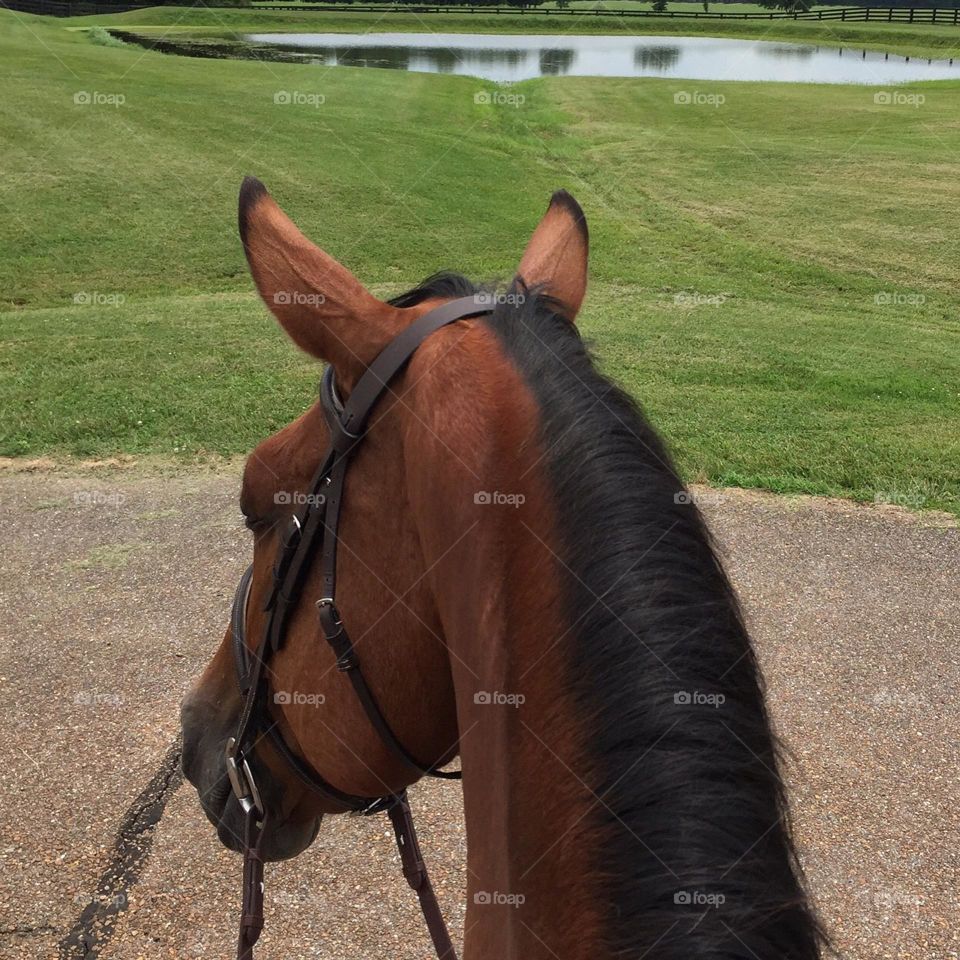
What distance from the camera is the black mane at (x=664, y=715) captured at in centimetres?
128

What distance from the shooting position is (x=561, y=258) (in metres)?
2.06

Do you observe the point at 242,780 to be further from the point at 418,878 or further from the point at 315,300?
the point at 315,300

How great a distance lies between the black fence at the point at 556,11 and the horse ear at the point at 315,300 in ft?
177

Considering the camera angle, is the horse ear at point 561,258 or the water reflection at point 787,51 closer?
the horse ear at point 561,258

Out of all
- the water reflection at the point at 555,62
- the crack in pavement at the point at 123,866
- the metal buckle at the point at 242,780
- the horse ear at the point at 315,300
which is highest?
the water reflection at the point at 555,62

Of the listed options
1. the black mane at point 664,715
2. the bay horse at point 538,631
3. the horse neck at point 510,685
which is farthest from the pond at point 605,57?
the black mane at point 664,715

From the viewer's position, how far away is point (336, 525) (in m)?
1.78

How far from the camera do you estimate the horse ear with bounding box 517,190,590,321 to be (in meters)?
1.99

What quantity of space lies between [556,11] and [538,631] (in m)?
75.8

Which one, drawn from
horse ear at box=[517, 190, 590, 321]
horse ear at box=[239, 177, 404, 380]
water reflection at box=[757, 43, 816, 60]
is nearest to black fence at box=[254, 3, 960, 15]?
water reflection at box=[757, 43, 816, 60]

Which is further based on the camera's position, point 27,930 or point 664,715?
point 27,930

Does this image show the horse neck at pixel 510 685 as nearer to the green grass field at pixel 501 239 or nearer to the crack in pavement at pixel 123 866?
the crack in pavement at pixel 123 866

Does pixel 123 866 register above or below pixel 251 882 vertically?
below

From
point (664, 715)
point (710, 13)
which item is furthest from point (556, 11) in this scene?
point (664, 715)
